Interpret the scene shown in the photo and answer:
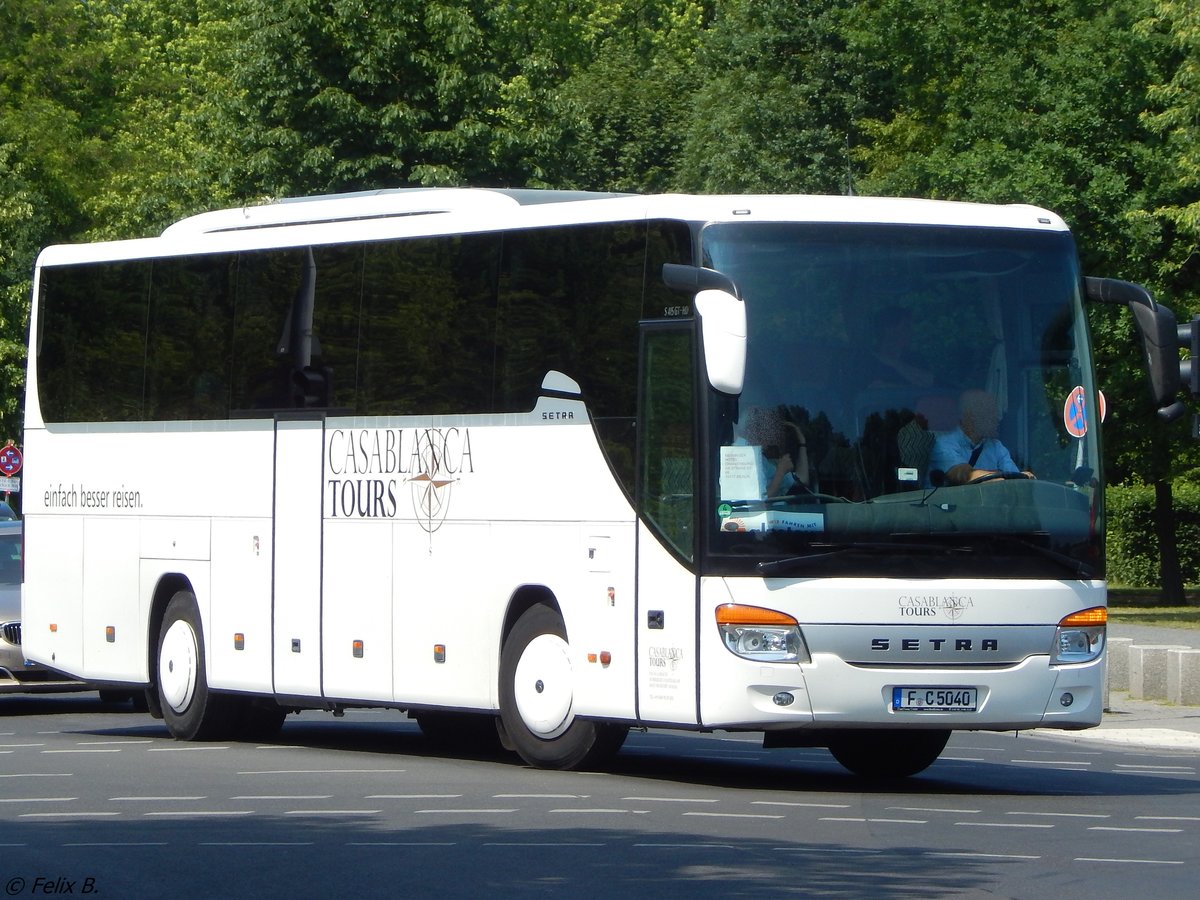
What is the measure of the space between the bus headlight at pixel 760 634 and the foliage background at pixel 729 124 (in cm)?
2158

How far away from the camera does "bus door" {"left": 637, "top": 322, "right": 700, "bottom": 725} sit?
44.3ft

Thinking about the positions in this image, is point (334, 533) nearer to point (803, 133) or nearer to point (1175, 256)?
point (1175, 256)

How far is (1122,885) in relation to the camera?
9.82 meters

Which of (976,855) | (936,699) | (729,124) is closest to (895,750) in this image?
(936,699)

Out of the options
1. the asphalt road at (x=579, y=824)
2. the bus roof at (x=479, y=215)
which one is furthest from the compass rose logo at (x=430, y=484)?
the asphalt road at (x=579, y=824)

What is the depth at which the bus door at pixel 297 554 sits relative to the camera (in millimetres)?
16859

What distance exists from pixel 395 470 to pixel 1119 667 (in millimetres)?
10860

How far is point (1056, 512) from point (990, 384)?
840mm

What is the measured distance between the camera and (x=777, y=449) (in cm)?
1334

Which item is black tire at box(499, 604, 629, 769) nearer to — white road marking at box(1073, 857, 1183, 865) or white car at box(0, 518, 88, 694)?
white road marking at box(1073, 857, 1183, 865)

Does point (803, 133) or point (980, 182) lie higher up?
point (803, 133)

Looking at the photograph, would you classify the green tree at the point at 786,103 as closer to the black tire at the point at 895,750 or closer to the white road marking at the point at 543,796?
the black tire at the point at 895,750

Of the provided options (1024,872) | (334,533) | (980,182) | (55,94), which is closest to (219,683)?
(334,533)

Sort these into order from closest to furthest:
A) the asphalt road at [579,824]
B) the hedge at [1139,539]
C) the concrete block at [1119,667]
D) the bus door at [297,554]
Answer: the asphalt road at [579,824] < the bus door at [297,554] < the concrete block at [1119,667] < the hedge at [1139,539]
